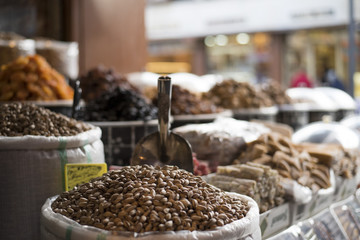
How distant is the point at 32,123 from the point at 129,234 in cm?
57

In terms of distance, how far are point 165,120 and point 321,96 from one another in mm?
2455

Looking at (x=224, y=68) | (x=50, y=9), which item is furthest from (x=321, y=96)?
(x=224, y=68)

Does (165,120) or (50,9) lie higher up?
(50,9)

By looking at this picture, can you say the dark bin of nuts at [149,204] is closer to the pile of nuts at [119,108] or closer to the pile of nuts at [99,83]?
the pile of nuts at [119,108]

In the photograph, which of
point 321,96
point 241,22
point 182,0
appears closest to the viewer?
point 321,96

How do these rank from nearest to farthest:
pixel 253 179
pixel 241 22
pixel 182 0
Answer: pixel 253 179 → pixel 241 22 → pixel 182 0

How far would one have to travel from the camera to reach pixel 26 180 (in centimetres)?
121

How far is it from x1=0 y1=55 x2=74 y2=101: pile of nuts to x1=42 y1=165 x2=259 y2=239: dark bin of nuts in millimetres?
1069

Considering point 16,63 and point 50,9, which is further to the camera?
Answer: point 50,9

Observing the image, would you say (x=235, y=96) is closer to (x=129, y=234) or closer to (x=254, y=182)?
(x=254, y=182)

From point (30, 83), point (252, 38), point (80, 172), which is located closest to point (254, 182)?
point (80, 172)

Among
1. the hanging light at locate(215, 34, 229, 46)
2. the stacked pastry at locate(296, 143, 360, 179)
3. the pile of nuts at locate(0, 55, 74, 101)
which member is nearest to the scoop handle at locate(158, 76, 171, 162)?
the stacked pastry at locate(296, 143, 360, 179)

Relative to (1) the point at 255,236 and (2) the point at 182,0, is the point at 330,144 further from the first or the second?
(2) the point at 182,0

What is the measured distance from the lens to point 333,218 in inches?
55.5
